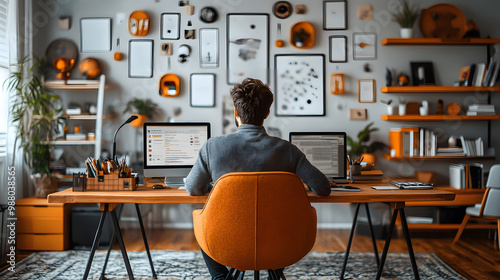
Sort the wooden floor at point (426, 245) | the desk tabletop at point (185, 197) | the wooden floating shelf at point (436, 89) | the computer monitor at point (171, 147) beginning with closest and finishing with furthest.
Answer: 1. the desk tabletop at point (185, 197)
2. the computer monitor at point (171, 147)
3. the wooden floor at point (426, 245)
4. the wooden floating shelf at point (436, 89)

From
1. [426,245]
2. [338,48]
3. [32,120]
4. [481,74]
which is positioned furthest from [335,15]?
[32,120]

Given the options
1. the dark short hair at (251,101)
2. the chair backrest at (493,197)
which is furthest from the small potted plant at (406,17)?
the dark short hair at (251,101)

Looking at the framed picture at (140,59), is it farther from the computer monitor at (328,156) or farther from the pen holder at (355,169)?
the pen holder at (355,169)

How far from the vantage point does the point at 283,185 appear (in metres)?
1.66

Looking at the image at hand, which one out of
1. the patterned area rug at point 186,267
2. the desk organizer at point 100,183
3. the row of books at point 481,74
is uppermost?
the row of books at point 481,74

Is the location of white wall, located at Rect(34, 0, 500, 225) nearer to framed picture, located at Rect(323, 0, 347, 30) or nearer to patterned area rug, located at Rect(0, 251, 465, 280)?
framed picture, located at Rect(323, 0, 347, 30)

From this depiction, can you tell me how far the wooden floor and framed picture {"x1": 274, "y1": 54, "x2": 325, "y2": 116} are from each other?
1.31 metres

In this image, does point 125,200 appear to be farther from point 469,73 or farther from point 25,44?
point 469,73

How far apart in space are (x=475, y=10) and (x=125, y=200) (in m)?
4.18

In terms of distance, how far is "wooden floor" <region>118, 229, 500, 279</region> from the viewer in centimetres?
326

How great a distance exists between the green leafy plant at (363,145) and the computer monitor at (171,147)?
203 centimetres

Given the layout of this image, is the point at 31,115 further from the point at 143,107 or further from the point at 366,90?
the point at 366,90

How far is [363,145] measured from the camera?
175 inches

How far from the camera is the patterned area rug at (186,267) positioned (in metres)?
3.02
